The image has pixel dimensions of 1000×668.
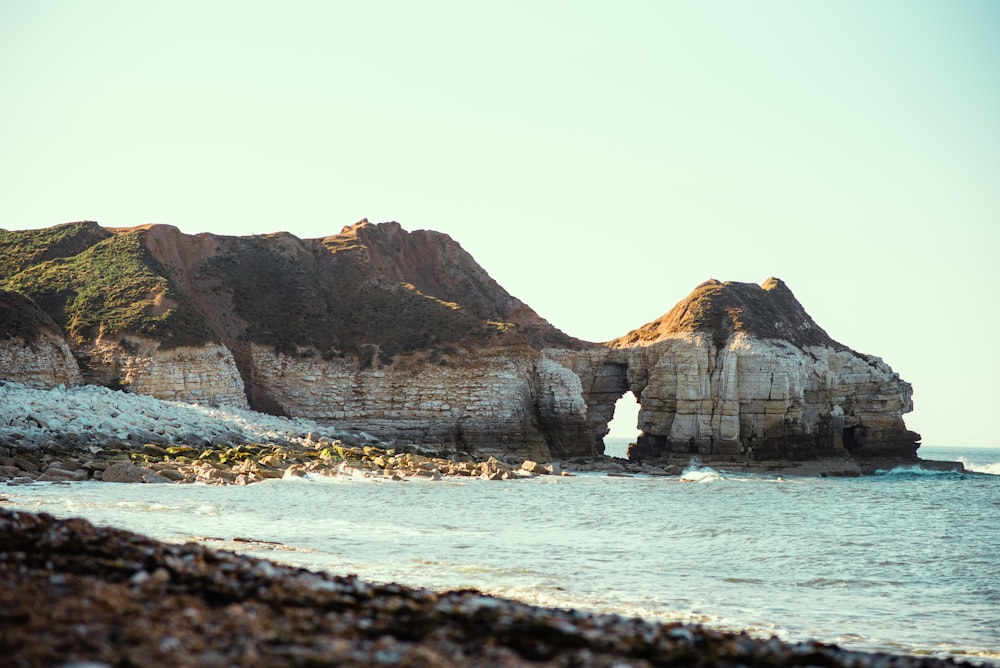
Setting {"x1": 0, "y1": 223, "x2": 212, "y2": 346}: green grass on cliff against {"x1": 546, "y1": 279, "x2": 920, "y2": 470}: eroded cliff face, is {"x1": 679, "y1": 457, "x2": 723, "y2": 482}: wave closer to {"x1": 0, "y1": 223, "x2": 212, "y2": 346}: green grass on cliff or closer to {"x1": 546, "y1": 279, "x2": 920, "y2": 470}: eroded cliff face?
{"x1": 546, "y1": 279, "x2": 920, "y2": 470}: eroded cliff face

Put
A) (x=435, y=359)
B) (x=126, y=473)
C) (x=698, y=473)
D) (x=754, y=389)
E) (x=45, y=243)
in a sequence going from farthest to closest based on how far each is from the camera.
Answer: (x=45, y=243) < (x=754, y=389) < (x=435, y=359) < (x=698, y=473) < (x=126, y=473)

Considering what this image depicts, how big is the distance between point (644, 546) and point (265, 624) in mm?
13821

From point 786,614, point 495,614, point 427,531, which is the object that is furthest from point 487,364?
point 495,614

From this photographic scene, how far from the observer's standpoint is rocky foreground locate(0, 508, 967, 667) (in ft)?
16.7

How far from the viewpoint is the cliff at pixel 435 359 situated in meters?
50.2

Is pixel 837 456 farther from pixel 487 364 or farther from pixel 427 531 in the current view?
pixel 427 531

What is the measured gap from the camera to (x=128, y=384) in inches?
1818

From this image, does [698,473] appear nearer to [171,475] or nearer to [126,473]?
[171,475]

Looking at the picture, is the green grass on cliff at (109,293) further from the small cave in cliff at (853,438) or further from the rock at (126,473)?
the small cave in cliff at (853,438)

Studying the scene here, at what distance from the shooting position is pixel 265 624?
5.76 meters

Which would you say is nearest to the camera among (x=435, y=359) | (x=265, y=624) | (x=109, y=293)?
(x=265, y=624)

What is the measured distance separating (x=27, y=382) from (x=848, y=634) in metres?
39.6

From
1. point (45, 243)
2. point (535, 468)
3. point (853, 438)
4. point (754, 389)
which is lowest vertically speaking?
point (535, 468)

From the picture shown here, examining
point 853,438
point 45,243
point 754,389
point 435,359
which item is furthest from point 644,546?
point 45,243
